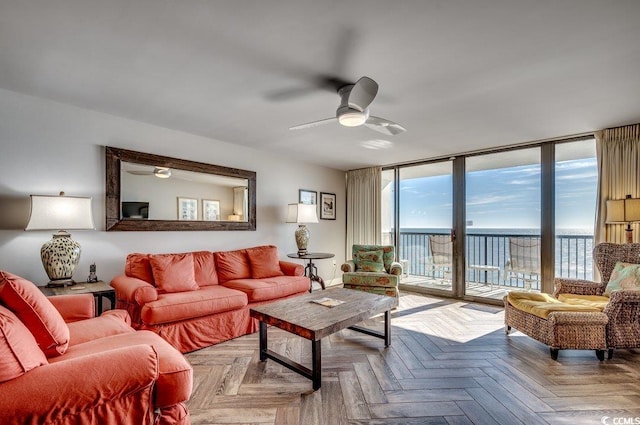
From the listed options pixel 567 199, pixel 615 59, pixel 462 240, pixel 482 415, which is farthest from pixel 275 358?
pixel 567 199

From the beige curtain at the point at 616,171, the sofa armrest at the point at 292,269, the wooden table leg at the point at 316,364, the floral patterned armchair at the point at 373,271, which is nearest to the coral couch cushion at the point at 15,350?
the wooden table leg at the point at 316,364

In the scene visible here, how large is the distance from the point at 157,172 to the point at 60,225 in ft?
3.93

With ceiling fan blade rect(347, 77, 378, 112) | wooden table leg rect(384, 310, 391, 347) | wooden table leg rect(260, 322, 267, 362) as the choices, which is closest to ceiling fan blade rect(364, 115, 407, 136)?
ceiling fan blade rect(347, 77, 378, 112)

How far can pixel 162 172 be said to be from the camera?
358 cm

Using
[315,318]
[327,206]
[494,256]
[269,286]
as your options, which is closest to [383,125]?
[315,318]

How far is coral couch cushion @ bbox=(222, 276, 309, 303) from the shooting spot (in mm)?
3373

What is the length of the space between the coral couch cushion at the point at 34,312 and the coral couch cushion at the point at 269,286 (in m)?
1.87

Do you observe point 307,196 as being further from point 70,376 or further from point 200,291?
point 70,376

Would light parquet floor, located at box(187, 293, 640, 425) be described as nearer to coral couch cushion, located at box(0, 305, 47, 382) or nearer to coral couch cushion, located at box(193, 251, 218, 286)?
coral couch cushion, located at box(193, 251, 218, 286)

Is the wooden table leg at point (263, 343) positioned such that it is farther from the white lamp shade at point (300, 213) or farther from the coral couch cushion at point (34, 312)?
the white lamp shade at point (300, 213)

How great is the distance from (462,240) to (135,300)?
174 inches

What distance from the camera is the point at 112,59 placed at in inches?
82.6

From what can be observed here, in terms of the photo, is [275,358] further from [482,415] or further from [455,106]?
[455,106]

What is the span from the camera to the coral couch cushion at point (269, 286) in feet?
11.1
